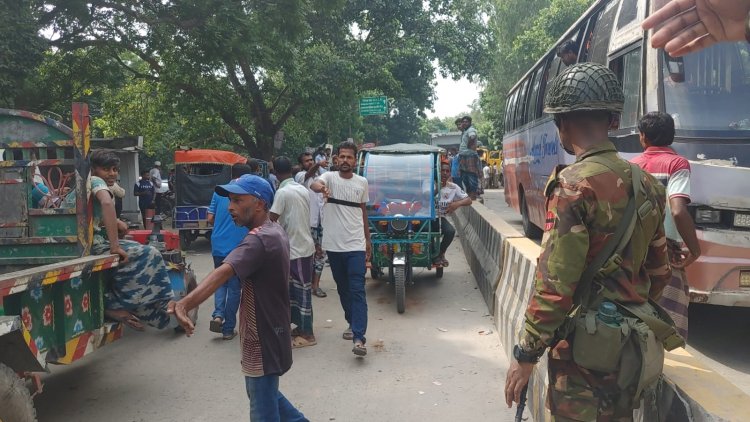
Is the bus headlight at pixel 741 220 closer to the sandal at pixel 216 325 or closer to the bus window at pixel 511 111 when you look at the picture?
the sandal at pixel 216 325

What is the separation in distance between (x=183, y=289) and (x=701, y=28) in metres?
5.35

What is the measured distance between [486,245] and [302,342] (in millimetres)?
3228

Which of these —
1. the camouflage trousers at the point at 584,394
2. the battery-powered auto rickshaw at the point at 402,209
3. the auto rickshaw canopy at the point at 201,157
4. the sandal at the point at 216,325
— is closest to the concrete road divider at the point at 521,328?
the camouflage trousers at the point at 584,394

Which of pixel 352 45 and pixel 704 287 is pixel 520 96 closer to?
pixel 704 287

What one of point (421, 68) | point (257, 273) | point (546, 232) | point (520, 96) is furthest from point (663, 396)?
point (421, 68)

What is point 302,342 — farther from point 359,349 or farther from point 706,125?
point 706,125

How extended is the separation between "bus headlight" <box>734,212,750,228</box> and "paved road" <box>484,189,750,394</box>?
3.59 feet

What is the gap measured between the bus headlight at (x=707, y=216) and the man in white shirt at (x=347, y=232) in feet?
9.60

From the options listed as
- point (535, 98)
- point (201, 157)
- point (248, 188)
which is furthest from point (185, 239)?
point (248, 188)

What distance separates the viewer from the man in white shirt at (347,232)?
5.68 m

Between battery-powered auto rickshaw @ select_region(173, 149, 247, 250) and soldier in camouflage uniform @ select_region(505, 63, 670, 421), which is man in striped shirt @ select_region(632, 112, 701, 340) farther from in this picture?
→ battery-powered auto rickshaw @ select_region(173, 149, 247, 250)

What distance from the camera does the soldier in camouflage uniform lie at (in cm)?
212

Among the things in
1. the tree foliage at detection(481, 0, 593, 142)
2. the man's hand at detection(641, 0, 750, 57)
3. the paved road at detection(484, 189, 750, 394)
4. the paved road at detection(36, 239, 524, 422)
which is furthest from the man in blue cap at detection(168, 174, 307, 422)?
the tree foliage at detection(481, 0, 593, 142)

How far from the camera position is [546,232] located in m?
2.24
